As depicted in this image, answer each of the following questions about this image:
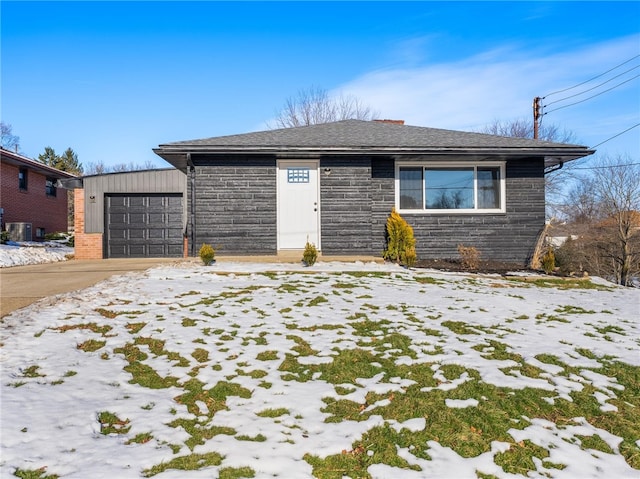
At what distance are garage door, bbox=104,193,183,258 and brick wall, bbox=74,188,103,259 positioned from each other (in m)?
0.29

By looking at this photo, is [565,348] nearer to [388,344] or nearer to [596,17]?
[388,344]

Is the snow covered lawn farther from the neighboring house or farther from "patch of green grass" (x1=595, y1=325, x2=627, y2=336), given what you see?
the neighboring house

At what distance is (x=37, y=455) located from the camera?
2.21 meters

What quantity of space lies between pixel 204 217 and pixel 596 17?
14108mm

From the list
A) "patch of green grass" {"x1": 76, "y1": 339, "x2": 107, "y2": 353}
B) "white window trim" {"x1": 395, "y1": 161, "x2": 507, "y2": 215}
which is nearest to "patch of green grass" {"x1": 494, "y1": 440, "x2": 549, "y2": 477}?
"patch of green grass" {"x1": 76, "y1": 339, "x2": 107, "y2": 353}

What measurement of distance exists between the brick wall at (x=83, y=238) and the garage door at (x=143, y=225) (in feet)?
0.97

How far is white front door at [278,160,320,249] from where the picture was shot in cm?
1046

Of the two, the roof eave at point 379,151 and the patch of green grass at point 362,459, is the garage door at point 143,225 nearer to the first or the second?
the roof eave at point 379,151

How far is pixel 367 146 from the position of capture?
10.0m

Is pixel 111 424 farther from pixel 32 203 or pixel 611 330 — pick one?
pixel 32 203

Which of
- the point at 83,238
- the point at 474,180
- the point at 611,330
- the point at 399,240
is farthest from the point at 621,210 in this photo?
the point at 83,238

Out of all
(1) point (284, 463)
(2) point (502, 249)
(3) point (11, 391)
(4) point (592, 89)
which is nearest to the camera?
(1) point (284, 463)

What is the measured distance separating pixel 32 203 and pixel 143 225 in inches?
395

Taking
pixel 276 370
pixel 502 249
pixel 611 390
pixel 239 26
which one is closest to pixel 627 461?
pixel 611 390
